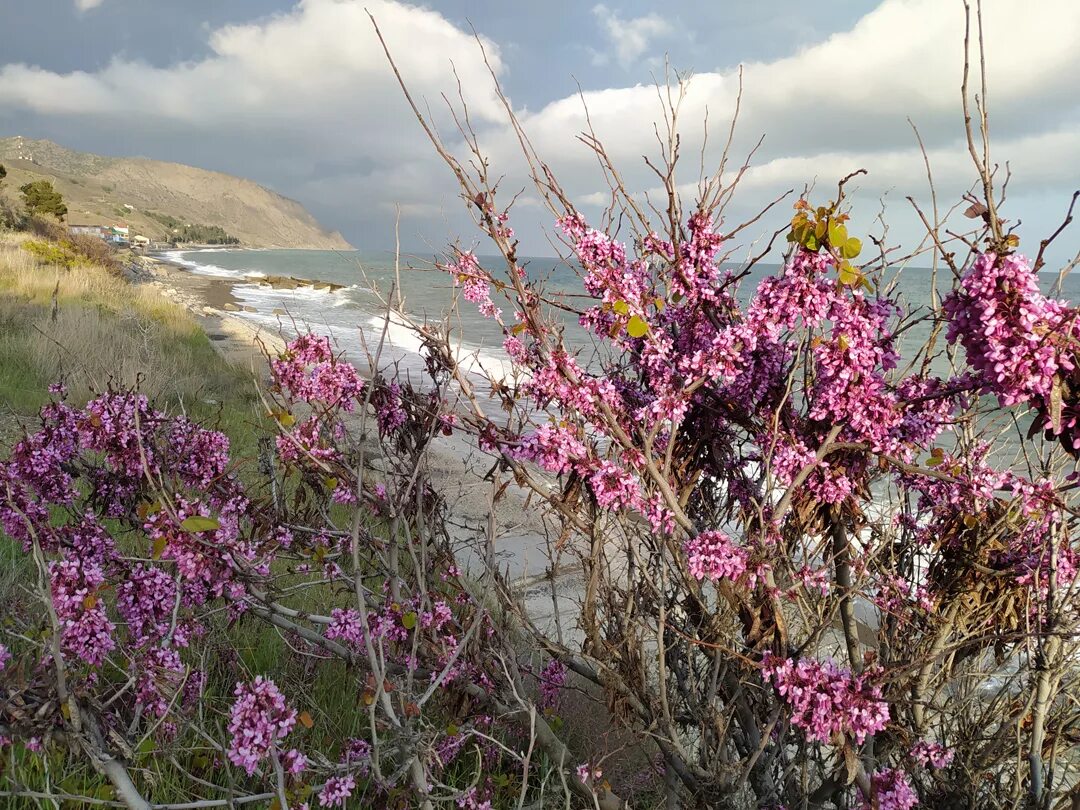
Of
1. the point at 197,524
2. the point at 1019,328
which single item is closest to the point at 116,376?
the point at 197,524

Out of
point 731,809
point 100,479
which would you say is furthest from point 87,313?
point 731,809

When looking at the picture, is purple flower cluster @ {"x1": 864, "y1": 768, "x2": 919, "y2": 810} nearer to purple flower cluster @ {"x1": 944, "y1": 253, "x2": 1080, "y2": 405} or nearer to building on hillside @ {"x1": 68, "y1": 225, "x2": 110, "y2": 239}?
purple flower cluster @ {"x1": 944, "y1": 253, "x2": 1080, "y2": 405}

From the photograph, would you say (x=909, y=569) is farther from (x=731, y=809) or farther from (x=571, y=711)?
(x=571, y=711)

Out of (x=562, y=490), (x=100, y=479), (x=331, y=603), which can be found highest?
(x=562, y=490)

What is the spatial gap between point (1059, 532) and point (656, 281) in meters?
1.46

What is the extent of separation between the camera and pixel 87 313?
45.0 feet

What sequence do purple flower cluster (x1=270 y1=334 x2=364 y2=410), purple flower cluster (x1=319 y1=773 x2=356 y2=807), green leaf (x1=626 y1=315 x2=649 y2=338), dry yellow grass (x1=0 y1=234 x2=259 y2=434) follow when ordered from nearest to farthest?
green leaf (x1=626 y1=315 x2=649 y2=338) → purple flower cluster (x1=319 y1=773 x2=356 y2=807) → purple flower cluster (x1=270 y1=334 x2=364 y2=410) → dry yellow grass (x1=0 y1=234 x2=259 y2=434)

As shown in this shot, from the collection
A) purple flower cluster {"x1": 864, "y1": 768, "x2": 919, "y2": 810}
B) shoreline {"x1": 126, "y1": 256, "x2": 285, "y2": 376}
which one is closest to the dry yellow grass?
shoreline {"x1": 126, "y1": 256, "x2": 285, "y2": 376}

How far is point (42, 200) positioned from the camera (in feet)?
150

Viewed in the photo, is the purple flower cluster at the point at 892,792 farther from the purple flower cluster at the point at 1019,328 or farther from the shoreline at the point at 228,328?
the shoreline at the point at 228,328

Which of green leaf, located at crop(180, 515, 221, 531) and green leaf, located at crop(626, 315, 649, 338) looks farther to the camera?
green leaf, located at crop(626, 315, 649, 338)

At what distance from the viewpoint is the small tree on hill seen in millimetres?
44688

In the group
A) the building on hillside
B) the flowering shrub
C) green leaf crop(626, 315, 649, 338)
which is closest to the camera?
the flowering shrub

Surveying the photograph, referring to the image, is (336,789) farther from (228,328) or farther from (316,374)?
(228,328)
